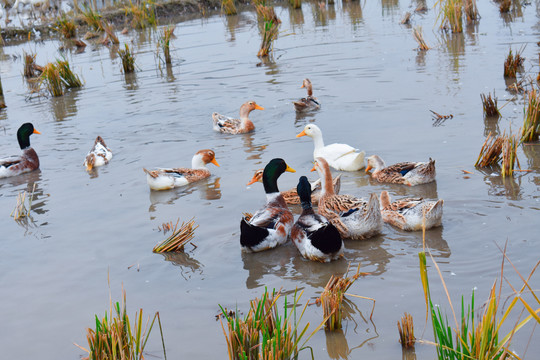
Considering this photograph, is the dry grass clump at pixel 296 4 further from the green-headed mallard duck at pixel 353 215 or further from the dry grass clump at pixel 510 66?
the green-headed mallard duck at pixel 353 215

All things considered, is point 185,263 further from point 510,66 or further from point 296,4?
point 296,4

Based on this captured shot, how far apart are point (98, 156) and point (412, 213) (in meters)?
5.28

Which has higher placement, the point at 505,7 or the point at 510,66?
the point at 505,7

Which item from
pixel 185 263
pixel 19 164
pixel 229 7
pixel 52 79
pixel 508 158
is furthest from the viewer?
pixel 229 7

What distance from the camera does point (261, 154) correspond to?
9.60 metres

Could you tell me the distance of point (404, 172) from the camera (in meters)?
7.75

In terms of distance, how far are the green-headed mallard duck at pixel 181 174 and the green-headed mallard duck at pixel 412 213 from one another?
9.83 feet

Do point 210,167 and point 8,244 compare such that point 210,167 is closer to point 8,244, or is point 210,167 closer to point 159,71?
point 8,244

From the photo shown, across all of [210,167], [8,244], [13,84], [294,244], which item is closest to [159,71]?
[13,84]

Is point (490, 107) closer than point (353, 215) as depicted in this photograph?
No

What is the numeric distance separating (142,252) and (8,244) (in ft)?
5.55

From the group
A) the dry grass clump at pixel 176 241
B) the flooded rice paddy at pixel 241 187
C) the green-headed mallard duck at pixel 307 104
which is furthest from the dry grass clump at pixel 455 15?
the dry grass clump at pixel 176 241

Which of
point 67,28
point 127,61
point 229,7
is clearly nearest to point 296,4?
point 229,7

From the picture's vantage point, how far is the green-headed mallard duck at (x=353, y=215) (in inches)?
240
